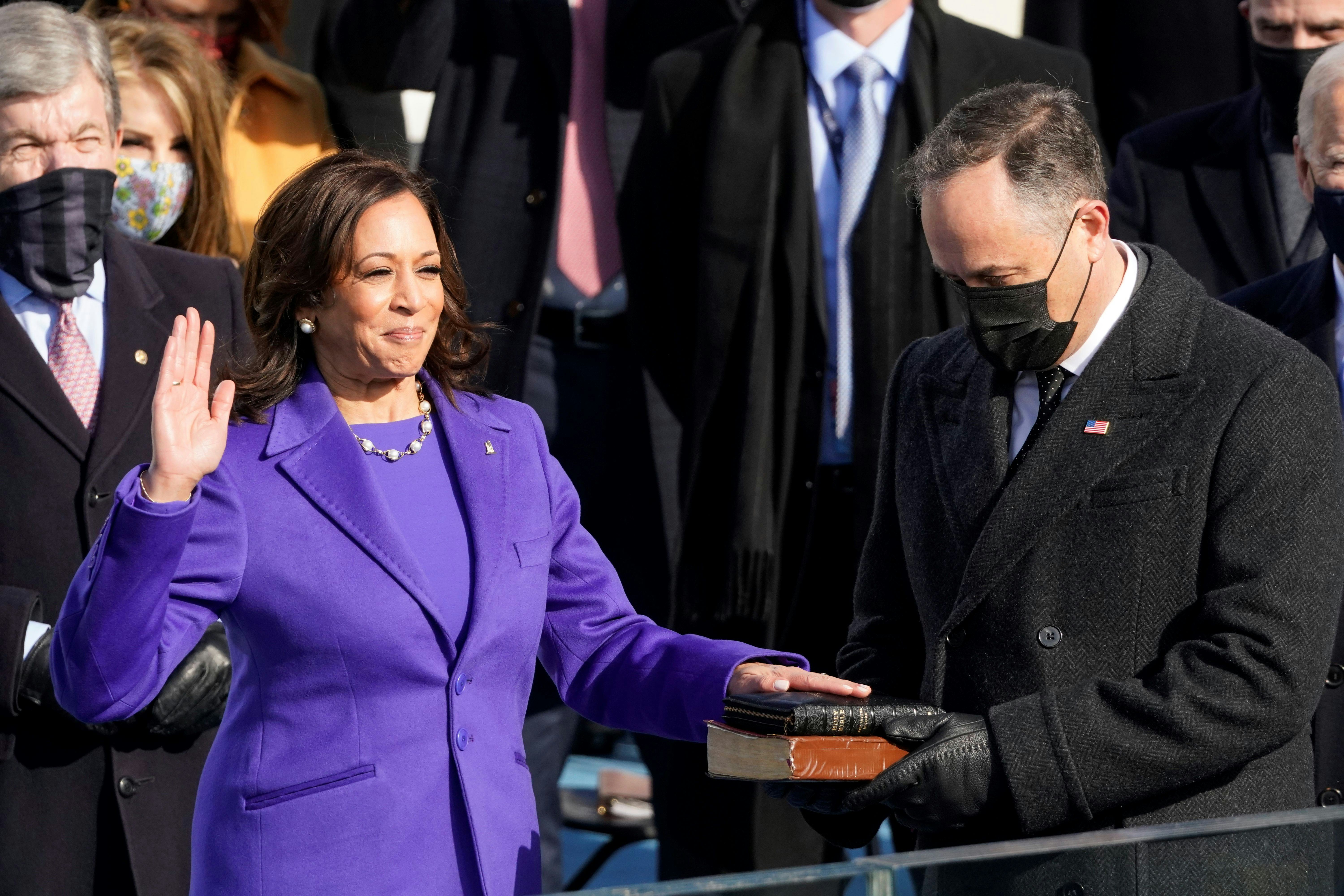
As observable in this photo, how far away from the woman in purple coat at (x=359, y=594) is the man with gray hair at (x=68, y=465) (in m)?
0.65

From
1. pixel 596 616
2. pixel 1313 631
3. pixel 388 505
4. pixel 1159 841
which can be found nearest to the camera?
pixel 1159 841

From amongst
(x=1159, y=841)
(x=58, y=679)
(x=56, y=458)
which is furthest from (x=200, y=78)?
(x=1159, y=841)

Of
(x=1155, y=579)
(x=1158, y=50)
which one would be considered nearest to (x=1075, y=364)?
(x=1155, y=579)

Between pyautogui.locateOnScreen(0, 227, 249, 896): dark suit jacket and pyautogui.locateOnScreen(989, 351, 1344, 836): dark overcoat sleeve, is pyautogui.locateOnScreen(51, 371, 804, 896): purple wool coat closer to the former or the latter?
pyautogui.locateOnScreen(989, 351, 1344, 836): dark overcoat sleeve

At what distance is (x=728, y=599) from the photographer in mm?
3744

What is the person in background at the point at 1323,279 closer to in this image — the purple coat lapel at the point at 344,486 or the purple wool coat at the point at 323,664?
the purple wool coat at the point at 323,664

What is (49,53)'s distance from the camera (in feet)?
10.6

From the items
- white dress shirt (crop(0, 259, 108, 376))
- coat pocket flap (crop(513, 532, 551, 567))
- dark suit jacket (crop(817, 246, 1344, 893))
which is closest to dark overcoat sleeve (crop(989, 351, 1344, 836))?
dark suit jacket (crop(817, 246, 1344, 893))

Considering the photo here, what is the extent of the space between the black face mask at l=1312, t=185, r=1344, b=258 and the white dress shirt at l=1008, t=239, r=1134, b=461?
25.3 inches

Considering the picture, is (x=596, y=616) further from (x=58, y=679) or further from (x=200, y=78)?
(x=200, y=78)

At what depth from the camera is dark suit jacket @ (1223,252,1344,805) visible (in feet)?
9.00

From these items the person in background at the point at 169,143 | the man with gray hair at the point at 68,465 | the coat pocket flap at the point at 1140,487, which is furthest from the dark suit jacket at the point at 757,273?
the coat pocket flap at the point at 1140,487

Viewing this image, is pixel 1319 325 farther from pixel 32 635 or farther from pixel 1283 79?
pixel 32 635

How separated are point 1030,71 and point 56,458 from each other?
2297 mm
